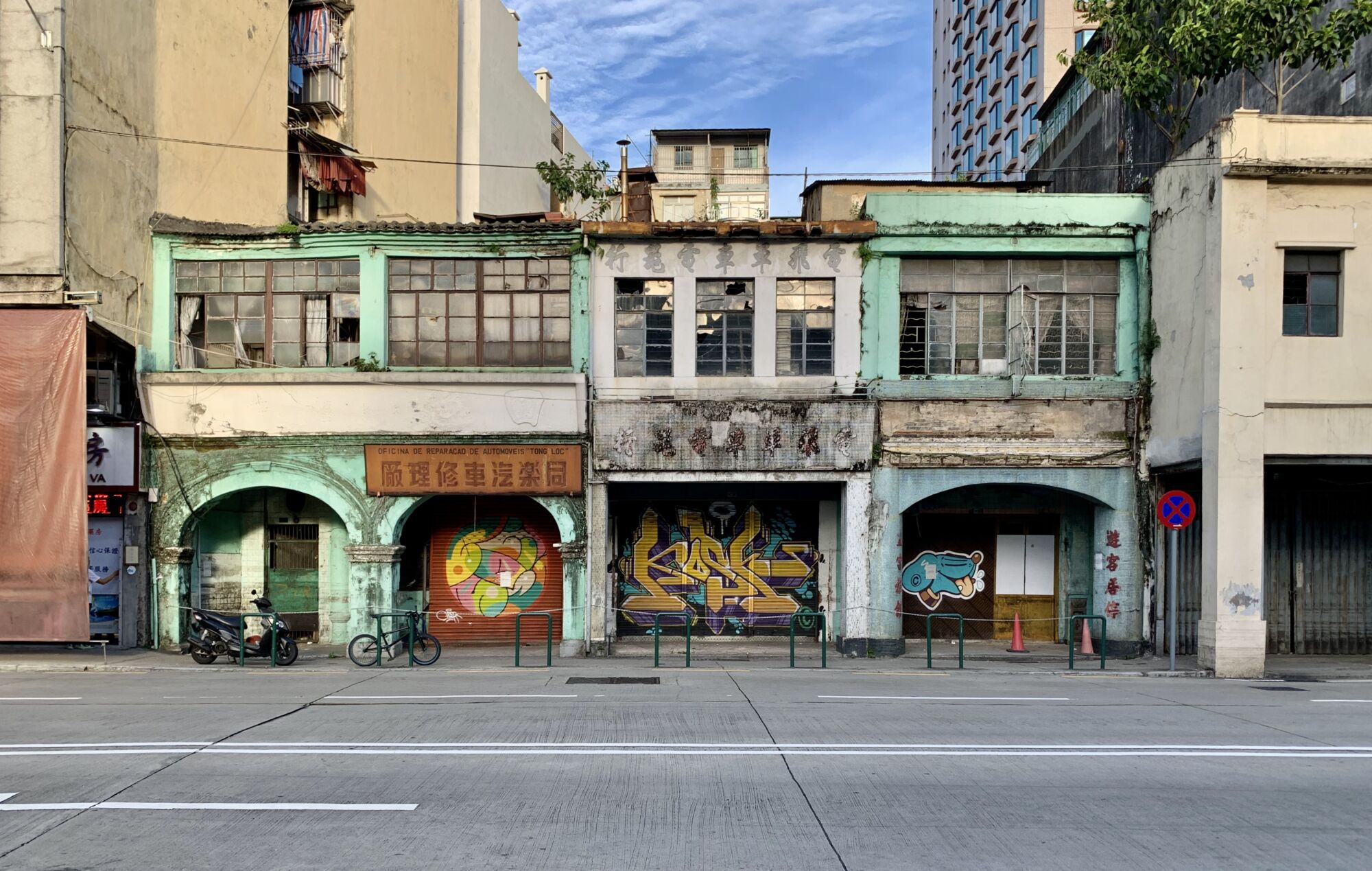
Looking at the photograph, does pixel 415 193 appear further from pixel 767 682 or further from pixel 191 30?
pixel 767 682

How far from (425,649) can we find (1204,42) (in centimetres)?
1847

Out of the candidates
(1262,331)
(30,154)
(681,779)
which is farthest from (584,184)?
(681,779)

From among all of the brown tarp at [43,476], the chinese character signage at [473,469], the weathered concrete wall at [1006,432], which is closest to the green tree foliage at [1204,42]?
the weathered concrete wall at [1006,432]

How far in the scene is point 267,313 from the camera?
1961cm

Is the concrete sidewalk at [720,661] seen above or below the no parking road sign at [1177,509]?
below

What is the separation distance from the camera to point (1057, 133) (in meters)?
31.9

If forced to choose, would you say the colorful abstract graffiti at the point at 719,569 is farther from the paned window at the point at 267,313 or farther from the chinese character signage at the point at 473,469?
the paned window at the point at 267,313

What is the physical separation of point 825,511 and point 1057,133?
60.6 ft

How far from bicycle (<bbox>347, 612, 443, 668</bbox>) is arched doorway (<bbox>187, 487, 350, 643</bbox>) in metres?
1.93

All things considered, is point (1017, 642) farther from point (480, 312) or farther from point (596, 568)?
point (480, 312)

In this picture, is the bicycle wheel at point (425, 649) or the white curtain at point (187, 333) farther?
the white curtain at point (187, 333)

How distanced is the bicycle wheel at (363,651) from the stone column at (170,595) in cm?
390

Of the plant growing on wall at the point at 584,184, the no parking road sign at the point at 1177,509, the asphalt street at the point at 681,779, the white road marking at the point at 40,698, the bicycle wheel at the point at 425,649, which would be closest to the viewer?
the asphalt street at the point at 681,779

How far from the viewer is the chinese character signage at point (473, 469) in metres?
19.1
